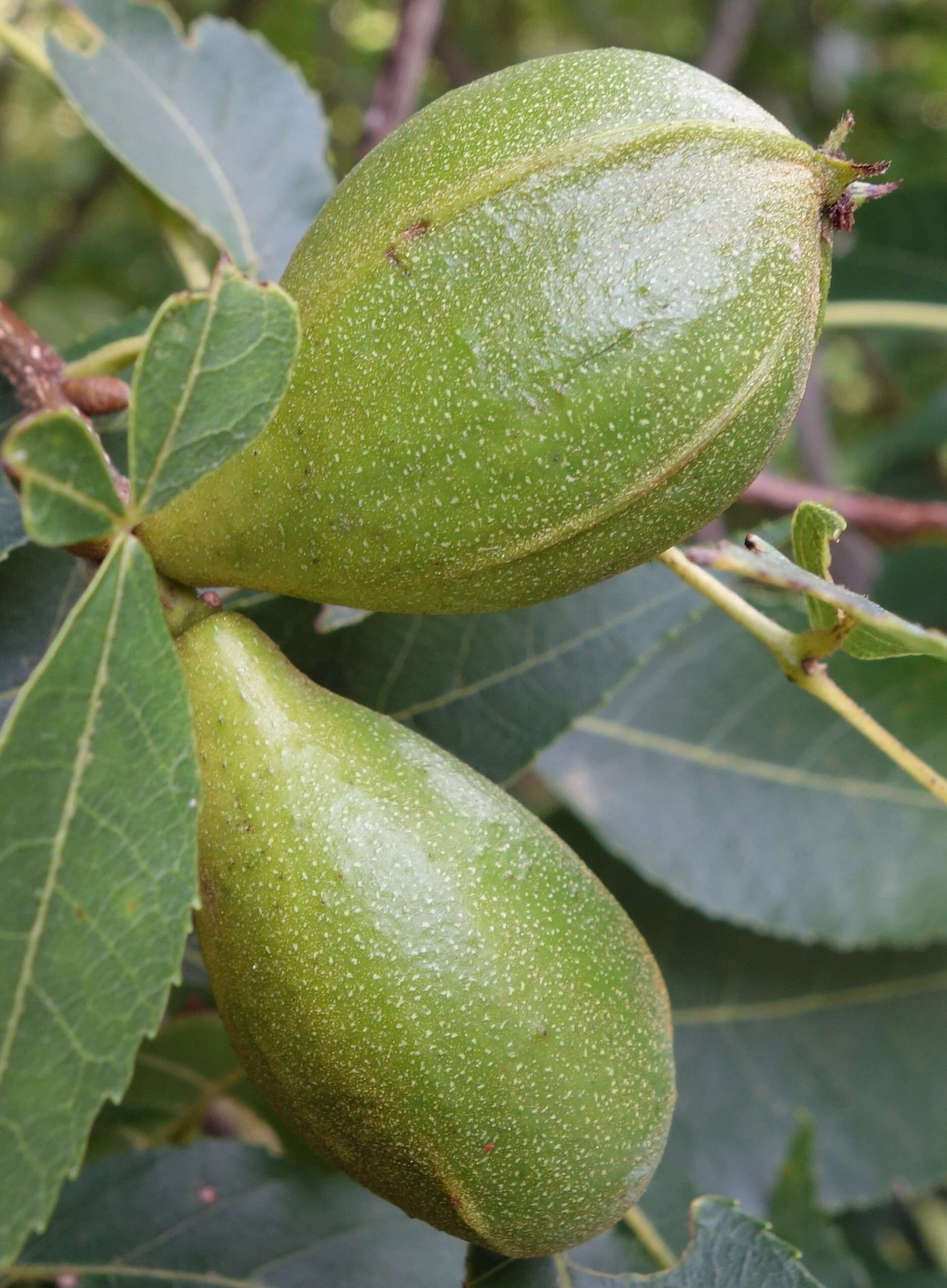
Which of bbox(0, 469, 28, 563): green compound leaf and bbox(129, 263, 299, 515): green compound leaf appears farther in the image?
bbox(0, 469, 28, 563): green compound leaf

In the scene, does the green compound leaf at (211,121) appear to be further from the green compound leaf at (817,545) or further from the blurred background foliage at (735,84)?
the blurred background foliage at (735,84)

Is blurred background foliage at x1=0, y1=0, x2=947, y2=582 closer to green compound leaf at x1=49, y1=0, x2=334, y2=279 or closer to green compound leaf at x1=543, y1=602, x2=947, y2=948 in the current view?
green compound leaf at x1=543, y1=602, x2=947, y2=948

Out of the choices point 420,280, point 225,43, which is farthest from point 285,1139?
point 225,43

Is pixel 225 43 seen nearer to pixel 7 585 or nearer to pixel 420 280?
pixel 7 585

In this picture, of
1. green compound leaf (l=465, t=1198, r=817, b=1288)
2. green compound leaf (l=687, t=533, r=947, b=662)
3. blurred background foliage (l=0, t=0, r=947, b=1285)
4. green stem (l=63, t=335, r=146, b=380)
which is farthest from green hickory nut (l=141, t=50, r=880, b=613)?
blurred background foliage (l=0, t=0, r=947, b=1285)

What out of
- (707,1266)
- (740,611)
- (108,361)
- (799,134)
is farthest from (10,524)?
(799,134)

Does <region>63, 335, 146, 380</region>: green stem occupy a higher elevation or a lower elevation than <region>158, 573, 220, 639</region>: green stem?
higher
